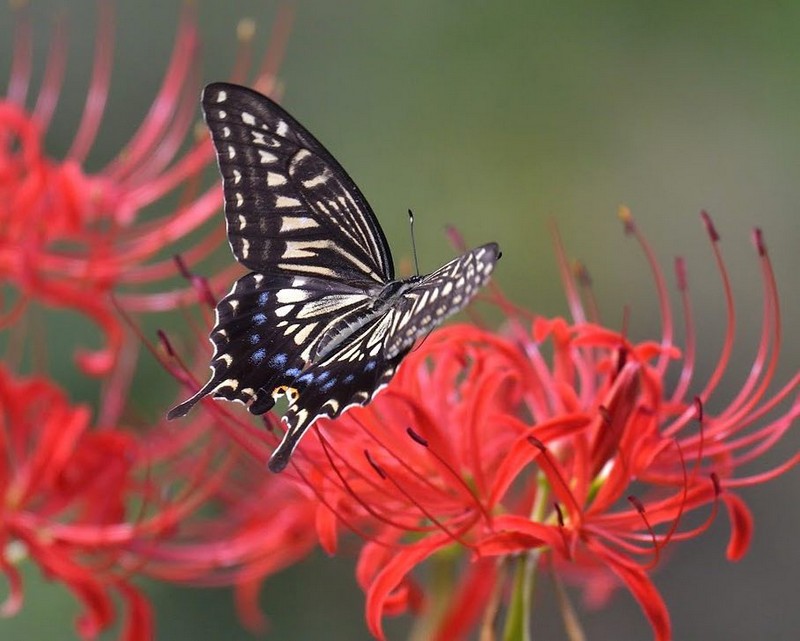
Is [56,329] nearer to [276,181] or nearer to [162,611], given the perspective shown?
[162,611]

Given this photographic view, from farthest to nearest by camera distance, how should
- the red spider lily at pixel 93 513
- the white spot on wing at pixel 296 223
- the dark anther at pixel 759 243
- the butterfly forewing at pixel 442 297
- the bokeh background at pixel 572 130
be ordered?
the bokeh background at pixel 572 130 → the red spider lily at pixel 93 513 → the white spot on wing at pixel 296 223 → the dark anther at pixel 759 243 → the butterfly forewing at pixel 442 297

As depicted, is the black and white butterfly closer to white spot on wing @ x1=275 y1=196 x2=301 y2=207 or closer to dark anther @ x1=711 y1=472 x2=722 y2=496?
white spot on wing @ x1=275 y1=196 x2=301 y2=207

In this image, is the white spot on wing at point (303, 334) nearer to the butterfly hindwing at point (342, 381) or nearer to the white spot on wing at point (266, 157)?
the butterfly hindwing at point (342, 381)

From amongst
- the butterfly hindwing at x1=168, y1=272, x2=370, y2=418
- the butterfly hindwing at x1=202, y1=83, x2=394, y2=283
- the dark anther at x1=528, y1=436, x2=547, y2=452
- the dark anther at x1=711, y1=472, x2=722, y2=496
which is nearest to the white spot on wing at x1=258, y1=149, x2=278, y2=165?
the butterfly hindwing at x1=202, y1=83, x2=394, y2=283

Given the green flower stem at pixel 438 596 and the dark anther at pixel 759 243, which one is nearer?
the dark anther at pixel 759 243

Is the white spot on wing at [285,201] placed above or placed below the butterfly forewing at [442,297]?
above

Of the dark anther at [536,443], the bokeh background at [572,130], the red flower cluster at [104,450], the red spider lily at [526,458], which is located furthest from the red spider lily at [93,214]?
the bokeh background at [572,130]
